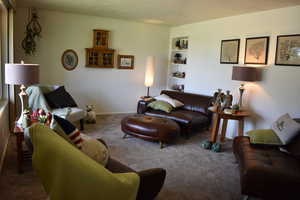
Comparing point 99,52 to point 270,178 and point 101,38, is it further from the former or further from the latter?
point 270,178

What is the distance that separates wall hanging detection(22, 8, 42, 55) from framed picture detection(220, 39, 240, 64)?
3776mm

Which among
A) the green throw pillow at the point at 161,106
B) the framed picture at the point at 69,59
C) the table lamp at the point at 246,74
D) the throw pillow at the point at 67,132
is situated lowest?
the green throw pillow at the point at 161,106

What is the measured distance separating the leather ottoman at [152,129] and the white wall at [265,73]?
1524mm

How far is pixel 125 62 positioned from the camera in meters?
Result: 6.01

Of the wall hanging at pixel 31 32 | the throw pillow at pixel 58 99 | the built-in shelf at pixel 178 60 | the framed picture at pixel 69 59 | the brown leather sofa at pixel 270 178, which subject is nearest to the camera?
the brown leather sofa at pixel 270 178

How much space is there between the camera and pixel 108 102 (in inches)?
235

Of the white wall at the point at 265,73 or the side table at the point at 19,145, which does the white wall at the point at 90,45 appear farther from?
the side table at the point at 19,145

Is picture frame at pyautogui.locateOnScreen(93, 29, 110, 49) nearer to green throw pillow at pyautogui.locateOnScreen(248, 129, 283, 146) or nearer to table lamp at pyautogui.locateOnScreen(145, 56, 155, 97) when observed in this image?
table lamp at pyautogui.locateOnScreen(145, 56, 155, 97)

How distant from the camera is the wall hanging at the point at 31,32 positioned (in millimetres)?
4879

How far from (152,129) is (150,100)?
A: 1.38m

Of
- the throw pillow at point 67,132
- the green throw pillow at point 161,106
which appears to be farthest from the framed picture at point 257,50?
the throw pillow at point 67,132

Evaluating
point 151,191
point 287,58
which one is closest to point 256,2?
point 287,58

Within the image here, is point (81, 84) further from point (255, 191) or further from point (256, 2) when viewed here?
point (255, 191)

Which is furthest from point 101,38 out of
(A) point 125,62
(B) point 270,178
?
(B) point 270,178
